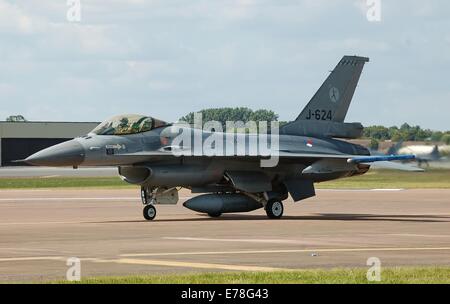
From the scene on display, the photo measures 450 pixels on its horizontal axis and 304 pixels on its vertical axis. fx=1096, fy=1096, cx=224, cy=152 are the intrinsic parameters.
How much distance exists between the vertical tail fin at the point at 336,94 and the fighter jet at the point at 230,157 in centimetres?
3

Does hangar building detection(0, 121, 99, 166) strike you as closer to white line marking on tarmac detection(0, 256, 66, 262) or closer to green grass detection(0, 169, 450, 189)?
green grass detection(0, 169, 450, 189)

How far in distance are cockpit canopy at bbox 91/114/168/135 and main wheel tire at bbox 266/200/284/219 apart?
161 inches

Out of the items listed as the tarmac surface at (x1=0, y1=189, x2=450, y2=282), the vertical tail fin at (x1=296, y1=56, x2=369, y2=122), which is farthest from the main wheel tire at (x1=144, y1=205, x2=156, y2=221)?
the vertical tail fin at (x1=296, y1=56, x2=369, y2=122)

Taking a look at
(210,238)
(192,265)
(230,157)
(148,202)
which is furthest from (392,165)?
(192,265)

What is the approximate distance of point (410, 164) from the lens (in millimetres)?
32375

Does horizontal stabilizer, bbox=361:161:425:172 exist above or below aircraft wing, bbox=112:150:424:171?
below

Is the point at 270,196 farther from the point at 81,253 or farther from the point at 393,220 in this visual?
the point at 81,253

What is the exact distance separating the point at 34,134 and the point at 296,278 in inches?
3436

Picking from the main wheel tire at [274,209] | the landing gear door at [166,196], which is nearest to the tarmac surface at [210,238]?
the main wheel tire at [274,209]

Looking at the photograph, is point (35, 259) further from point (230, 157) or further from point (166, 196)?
point (230, 157)

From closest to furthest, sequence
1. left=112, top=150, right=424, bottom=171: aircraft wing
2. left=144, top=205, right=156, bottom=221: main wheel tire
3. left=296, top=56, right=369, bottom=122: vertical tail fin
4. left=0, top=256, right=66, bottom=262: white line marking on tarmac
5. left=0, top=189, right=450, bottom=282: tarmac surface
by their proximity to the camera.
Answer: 1. left=0, top=189, right=450, bottom=282: tarmac surface
2. left=0, top=256, right=66, bottom=262: white line marking on tarmac
3. left=112, top=150, right=424, bottom=171: aircraft wing
4. left=144, top=205, right=156, bottom=221: main wheel tire
5. left=296, top=56, right=369, bottom=122: vertical tail fin

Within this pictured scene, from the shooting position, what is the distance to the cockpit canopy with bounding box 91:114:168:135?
30297 millimetres

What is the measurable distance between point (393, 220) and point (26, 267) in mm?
15931

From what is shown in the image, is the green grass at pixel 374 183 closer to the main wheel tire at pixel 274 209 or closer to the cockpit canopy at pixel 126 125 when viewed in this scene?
the main wheel tire at pixel 274 209
